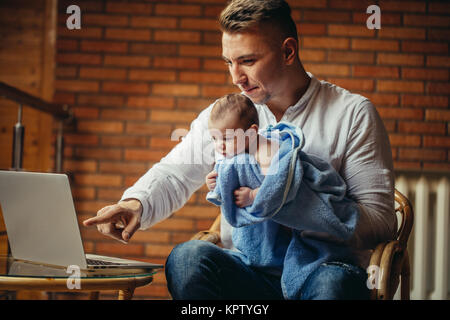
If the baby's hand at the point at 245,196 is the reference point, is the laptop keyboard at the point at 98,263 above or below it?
below

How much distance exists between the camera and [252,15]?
118 cm

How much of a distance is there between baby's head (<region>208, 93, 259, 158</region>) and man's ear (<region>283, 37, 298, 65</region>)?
0.85ft

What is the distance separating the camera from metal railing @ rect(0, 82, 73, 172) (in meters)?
1.82

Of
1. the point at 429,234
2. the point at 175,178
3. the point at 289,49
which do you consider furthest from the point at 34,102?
the point at 429,234

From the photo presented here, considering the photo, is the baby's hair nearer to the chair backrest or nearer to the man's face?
the man's face

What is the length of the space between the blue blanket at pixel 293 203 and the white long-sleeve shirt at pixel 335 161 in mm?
47

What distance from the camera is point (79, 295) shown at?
2.50 meters

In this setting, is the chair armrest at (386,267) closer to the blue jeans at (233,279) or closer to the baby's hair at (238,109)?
the blue jeans at (233,279)

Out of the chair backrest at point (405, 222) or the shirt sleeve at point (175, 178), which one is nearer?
the shirt sleeve at point (175, 178)

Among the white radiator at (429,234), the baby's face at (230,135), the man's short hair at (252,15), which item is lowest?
the white radiator at (429,234)

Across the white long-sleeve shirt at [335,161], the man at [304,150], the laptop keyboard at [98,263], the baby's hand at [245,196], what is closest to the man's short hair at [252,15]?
the man at [304,150]

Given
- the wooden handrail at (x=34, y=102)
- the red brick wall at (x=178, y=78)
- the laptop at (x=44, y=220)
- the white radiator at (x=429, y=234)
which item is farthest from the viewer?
the red brick wall at (x=178, y=78)

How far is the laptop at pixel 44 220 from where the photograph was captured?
3.11ft
